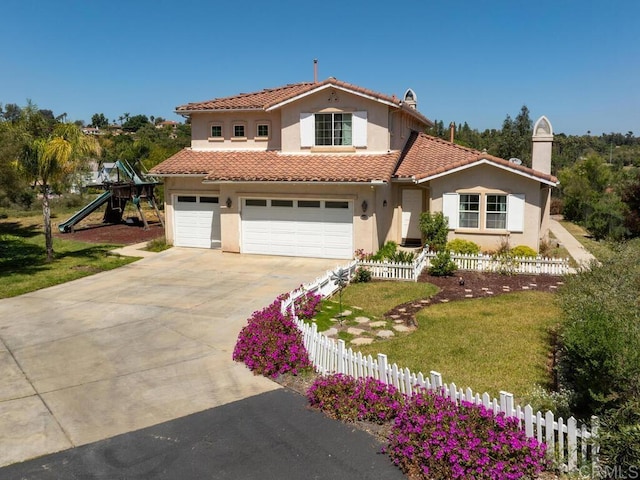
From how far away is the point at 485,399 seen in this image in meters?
6.31

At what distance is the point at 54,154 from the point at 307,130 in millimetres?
9182

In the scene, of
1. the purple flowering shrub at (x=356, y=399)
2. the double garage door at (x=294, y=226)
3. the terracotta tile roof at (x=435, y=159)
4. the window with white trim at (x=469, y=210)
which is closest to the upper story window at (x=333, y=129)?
the terracotta tile roof at (x=435, y=159)

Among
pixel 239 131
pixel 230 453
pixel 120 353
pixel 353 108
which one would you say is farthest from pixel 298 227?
pixel 230 453

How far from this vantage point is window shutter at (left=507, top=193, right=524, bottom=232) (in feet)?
59.6

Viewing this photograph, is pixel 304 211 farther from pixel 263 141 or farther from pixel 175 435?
pixel 175 435

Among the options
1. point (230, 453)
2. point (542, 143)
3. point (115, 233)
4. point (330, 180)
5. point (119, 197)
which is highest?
point (542, 143)

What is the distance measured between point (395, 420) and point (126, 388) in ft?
14.4

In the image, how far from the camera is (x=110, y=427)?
7.12m

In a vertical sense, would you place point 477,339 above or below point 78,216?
below

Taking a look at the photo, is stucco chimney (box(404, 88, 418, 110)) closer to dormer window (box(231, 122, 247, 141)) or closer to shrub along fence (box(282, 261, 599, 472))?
dormer window (box(231, 122, 247, 141))

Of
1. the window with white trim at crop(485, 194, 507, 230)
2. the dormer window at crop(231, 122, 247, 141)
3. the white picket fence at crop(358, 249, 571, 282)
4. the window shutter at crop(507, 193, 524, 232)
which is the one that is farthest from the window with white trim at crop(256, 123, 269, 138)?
the window shutter at crop(507, 193, 524, 232)

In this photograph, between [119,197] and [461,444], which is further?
[119,197]

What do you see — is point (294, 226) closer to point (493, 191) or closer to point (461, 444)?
point (493, 191)

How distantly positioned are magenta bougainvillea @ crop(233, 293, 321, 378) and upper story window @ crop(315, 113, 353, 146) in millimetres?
11503
